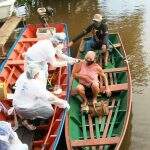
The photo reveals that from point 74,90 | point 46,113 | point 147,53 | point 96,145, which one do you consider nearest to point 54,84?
point 74,90

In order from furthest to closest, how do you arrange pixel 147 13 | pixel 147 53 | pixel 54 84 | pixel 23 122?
pixel 147 13 → pixel 147 53 → pixel 54 84 → pixel 23 122

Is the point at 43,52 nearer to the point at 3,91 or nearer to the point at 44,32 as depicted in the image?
the point at 3,91

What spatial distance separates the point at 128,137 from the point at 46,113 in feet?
7.70

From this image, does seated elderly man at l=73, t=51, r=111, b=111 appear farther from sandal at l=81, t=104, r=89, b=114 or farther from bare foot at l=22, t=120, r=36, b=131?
bare foot at l=22, t=120, r=36, b=131

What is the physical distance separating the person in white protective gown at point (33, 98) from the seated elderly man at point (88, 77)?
3.57 ft

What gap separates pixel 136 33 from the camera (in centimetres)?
1628

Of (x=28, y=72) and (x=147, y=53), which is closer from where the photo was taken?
(x=28, y=72)

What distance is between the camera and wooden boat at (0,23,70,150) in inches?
352

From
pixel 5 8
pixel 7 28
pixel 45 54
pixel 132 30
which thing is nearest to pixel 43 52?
pixel 45 54

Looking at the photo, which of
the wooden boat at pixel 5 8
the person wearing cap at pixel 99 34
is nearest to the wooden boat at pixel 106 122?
the person wearing cap at pixel 99 34

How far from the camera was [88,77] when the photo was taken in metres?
10.5

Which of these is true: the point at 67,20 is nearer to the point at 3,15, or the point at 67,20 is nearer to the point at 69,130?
the point at 3,15

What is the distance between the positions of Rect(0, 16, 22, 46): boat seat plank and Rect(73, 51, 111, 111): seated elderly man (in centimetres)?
448

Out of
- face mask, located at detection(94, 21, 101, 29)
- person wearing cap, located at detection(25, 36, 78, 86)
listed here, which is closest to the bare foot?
person wearing cap, located at detection(25, 36, 78, 86)
